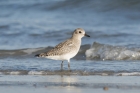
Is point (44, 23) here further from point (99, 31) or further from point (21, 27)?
point (99, 31)

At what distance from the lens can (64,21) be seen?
16922 mm

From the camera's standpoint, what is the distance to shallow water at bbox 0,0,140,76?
10.5 meters

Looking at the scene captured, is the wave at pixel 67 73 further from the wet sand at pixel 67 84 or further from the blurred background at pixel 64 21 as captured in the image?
the blurred background at pixel 64 21

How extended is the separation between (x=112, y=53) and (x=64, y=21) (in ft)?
17.2

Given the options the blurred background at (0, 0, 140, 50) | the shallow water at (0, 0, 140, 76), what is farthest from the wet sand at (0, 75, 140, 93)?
the blurred background at (0, 0, 140, 50)

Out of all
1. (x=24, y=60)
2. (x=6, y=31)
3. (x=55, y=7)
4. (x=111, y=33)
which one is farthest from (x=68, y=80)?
(x=55, y=7)

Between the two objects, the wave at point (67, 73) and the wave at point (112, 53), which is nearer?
the wave at point (67, 73)

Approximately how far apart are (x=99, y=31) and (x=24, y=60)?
13.1 ft

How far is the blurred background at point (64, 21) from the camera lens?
14352 mm

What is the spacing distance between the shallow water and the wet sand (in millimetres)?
514

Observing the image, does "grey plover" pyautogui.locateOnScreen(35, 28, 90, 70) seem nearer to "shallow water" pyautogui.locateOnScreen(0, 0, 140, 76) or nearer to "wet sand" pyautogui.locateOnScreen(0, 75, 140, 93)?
"shallow water" pyautogui.locateOnScreen(0, 0, 140, 76)

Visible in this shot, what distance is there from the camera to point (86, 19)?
56.5 ft

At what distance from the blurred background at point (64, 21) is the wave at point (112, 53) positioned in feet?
2.83

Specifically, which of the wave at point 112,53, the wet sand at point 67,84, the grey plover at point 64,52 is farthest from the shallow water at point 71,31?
the wet sand at point 67,84
